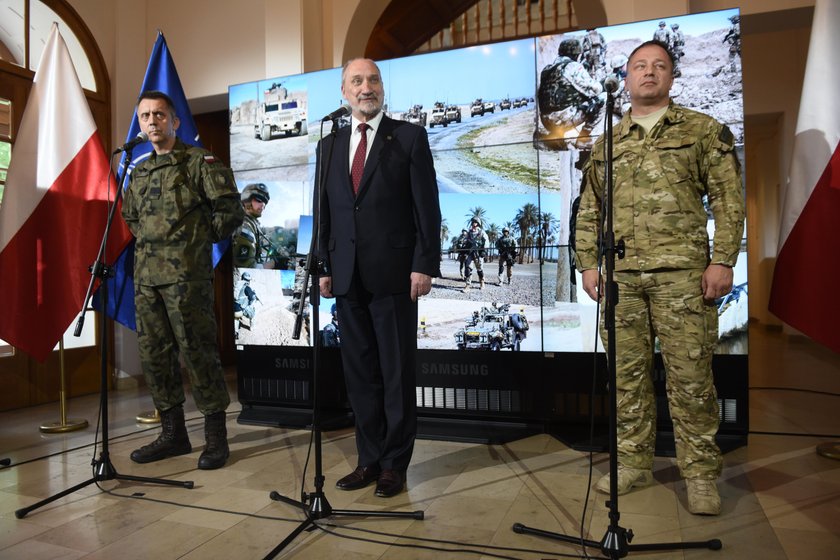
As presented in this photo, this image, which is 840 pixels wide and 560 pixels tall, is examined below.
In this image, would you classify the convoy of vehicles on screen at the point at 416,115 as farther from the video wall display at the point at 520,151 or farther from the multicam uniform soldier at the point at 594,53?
the multicam uniform soldier at the point at 594,53

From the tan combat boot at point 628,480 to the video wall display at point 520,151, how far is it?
0.82 metres

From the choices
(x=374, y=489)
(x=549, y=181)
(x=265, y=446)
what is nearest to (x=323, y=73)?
(x=549, y=181)

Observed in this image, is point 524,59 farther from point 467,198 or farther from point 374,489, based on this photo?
point 374,489

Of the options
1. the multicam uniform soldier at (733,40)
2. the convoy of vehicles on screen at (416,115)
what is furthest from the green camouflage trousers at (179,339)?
the multicam uniform soldier at (733,40)

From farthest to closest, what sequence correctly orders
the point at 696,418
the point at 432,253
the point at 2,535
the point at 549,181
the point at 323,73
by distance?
1. the point at 323,73
2. the point at 549,181
3. the point at 432,253
4. the point at 696,418
5. the point at 2,535

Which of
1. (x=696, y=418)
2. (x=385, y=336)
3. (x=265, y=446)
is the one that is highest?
(x=385, y=336)

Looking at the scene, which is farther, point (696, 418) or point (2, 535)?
point (696, 418)

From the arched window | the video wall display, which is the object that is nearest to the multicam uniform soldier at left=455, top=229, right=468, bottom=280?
the video wall display

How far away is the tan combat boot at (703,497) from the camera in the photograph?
6.53ft

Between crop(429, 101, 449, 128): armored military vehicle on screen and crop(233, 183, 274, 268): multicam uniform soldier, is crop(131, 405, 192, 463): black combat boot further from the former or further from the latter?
crop(429, 101, 449, 128): armored military vehicle on screen

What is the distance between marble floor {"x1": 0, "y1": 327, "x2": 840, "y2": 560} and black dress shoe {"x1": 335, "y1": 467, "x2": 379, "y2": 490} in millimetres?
39

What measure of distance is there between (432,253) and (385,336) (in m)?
0.36

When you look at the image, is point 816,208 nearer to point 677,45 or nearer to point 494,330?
point 677,45

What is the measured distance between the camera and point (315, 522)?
6.52 feet
